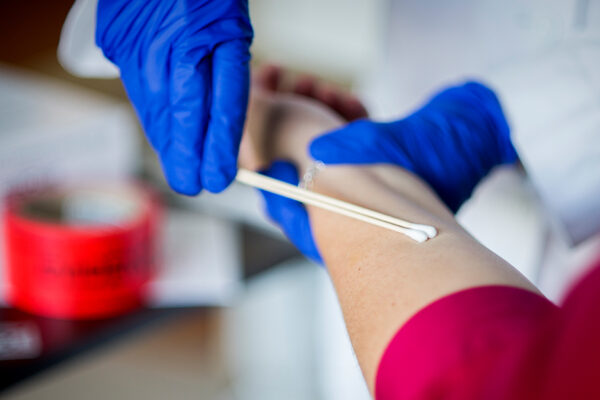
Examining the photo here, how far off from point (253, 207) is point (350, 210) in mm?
1083

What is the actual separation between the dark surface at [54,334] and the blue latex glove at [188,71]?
604 mm

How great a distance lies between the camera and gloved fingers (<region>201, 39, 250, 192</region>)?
2.03 feet

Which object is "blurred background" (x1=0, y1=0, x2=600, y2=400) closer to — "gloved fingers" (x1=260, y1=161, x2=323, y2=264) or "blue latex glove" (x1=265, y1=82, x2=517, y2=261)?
"blue latex glove" (x1=265, y1=82, x2=517, y2=261)

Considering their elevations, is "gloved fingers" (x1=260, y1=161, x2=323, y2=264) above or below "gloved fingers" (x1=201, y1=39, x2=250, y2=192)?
below

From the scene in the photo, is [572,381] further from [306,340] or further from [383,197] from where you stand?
[306,340]

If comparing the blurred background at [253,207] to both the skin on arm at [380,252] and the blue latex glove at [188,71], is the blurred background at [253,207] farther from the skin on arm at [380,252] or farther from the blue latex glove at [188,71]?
the blue latex glove at [188,71]

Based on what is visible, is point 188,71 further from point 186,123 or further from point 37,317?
point 37,317

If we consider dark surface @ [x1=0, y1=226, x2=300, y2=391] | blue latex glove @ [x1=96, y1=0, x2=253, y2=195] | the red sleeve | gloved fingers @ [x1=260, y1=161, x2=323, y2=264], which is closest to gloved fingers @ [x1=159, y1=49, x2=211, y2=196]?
blue latex glove @ [x1=96, y1=0, x2=253, y2=195]

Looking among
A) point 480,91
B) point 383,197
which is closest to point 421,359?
point 383,197

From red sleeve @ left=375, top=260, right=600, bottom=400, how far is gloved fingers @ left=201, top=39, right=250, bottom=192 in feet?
0.99

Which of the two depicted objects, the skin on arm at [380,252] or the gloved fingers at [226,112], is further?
the gloved fingers at [226,112]

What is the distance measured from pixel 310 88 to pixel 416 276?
22.0 inches

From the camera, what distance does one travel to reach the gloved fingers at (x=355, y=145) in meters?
0.68

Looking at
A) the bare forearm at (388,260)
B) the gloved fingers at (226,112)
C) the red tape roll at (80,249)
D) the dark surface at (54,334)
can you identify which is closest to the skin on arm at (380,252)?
the bare forearm at (388,260)
